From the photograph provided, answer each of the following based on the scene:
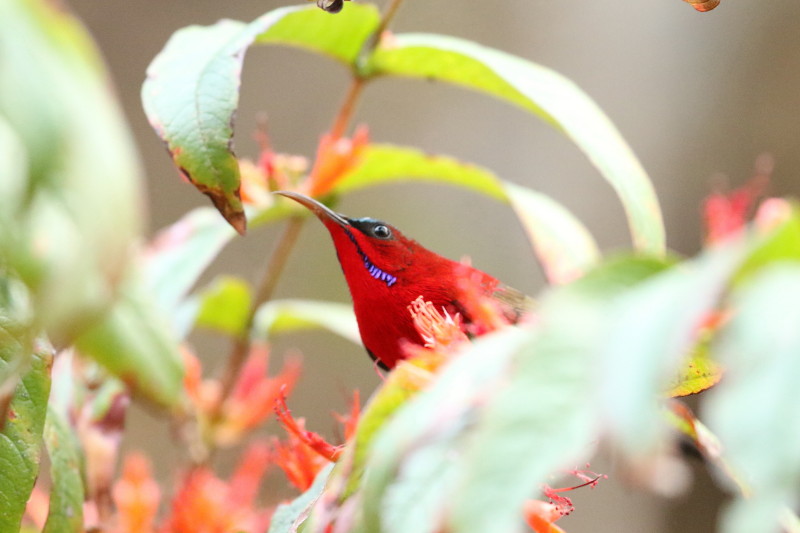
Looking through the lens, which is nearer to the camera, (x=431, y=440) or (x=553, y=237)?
(x=431, y=440)

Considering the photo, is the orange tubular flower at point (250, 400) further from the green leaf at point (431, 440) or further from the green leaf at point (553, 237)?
the green leaf at point (431, 440)

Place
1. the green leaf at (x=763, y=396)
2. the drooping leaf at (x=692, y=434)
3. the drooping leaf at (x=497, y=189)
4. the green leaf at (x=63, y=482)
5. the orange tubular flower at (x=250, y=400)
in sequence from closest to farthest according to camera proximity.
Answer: the green leaf at (x=763, y=396) → the drooping leaf at (x=692, y=434) → the green leaf at (x=63, y=482) → the drooping leaf at (x=497, y=189) → the orange tubular flower at (x=250, y=400)

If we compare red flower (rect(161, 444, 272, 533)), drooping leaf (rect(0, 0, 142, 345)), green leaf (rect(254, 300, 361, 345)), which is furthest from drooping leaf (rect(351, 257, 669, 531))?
green leaf (rect(254, 300, 361, 345))

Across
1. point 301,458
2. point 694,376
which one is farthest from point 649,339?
point 301,458

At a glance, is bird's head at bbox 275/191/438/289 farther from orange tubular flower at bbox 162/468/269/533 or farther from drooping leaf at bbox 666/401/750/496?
drooping leaf at bbox 666/401/750/496

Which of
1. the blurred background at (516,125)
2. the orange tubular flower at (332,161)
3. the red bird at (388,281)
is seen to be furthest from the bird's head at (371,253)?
the blurred background at (516,125)

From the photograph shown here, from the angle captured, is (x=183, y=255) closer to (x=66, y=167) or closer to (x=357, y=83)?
(x=357, y=83)
